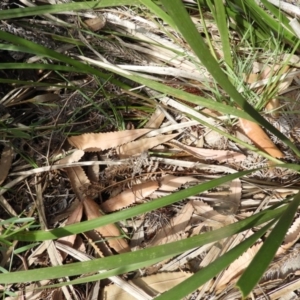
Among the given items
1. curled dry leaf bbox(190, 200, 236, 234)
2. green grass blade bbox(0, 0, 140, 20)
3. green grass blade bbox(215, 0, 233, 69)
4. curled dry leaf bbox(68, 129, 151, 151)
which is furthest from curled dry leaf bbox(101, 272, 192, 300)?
green grass blade bbox(0, 0, 140, 20)

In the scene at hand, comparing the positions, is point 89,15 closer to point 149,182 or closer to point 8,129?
point 8,129

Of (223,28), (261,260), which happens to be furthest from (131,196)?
(261,260)

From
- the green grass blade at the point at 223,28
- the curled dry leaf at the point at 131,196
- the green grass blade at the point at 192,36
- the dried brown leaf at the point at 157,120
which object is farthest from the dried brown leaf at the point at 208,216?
the green grass blade at the point at 192,36

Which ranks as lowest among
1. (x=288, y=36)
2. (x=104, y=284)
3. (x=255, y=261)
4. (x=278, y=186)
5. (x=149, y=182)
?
(x=104, y=284)

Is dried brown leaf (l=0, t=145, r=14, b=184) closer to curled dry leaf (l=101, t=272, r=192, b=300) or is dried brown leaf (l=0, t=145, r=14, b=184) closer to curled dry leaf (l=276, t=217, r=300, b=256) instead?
curled dry leaf (l=101, t=272, r=192, b=300)

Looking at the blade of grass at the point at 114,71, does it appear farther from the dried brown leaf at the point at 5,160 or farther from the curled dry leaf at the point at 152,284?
the curled dry leaf at the point at 152,284

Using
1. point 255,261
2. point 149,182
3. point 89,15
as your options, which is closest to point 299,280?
point 149,182

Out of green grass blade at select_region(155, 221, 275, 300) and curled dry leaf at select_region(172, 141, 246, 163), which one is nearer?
green grass blade at select_region(155, 221, 275, 300)
